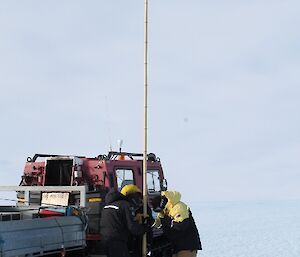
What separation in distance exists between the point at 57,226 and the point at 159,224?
68.4 inches

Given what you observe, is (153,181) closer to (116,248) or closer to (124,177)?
(124,177)

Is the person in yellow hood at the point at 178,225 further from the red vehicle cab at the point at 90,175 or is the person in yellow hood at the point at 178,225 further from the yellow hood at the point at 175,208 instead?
the red vehicle cab at the point at 90,175

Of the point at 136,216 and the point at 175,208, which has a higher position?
the point at 175,208

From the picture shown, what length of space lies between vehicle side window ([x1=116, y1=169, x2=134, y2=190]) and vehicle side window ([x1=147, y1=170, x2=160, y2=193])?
67 cm

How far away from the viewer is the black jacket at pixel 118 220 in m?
7.84

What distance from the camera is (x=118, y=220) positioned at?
25.9ft

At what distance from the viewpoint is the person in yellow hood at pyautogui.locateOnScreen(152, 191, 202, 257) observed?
7895mm

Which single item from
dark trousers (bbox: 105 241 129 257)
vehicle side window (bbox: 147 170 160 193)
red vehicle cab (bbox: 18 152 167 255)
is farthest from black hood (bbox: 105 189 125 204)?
vehicle side window (bbox: 147 170 160 193)

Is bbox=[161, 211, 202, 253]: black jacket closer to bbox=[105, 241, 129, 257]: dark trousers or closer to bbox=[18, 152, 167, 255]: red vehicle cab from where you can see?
bbox=[105, 241, 129, 257]: dark trousers

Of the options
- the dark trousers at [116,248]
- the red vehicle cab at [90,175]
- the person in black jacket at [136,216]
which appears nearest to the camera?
the dark trousers at [116,248]

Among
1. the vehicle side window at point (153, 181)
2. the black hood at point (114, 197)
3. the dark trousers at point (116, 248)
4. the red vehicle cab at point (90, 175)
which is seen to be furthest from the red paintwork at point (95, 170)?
the dark trousers at point (116, 248)

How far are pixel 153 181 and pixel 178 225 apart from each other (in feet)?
11.0

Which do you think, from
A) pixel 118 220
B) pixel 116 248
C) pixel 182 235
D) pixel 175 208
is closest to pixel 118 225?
pixel 118 220

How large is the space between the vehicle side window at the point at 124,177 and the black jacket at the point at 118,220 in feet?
7.07
